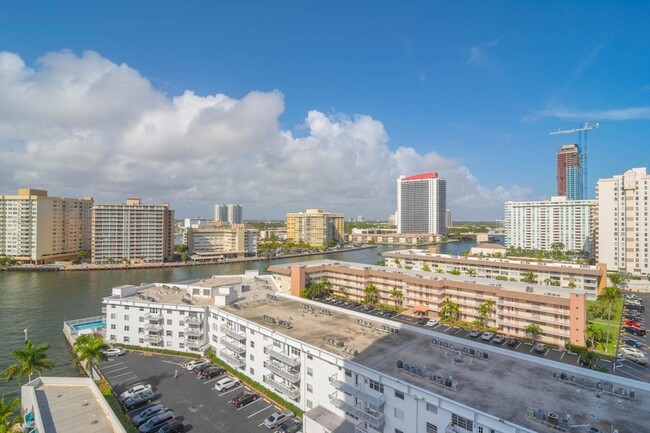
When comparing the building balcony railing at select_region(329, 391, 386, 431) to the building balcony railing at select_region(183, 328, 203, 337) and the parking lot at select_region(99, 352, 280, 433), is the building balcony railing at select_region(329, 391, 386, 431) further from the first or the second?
the building balcony railing at select_region(183, 328, 203, 337)

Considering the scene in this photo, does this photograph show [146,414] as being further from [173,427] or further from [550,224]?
[550,224]

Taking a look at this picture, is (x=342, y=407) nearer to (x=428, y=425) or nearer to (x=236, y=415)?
(x=428, y=425)

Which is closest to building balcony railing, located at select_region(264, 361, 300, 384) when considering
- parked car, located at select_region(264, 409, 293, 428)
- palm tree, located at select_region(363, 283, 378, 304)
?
parked car, located at select_region(264, 409, 293, 428)

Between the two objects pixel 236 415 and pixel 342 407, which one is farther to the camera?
pixel 236 415

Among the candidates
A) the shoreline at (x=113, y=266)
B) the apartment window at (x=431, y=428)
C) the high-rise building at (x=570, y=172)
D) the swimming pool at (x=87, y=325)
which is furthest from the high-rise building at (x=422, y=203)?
the apartment window at (x=431, y=428)

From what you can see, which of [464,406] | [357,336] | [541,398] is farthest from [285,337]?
[541,398]

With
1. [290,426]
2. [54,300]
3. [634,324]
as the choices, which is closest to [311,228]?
[54,300]

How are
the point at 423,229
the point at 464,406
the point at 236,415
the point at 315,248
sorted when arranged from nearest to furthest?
the point at 464,406 < the point at 236,415 < the point at 315,248 < the point at 423,229
